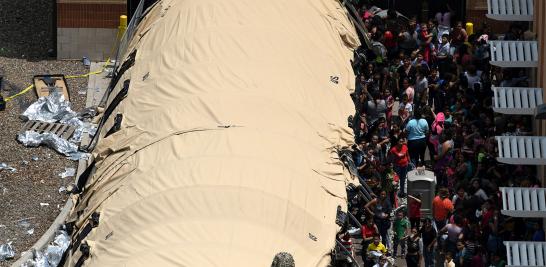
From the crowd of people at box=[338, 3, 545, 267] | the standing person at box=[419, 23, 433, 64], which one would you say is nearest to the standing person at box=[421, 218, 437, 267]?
the crowd of people at box=[338, 3, 545, 267]

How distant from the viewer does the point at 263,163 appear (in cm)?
3753

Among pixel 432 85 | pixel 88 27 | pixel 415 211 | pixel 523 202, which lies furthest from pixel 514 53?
pixel 88 27

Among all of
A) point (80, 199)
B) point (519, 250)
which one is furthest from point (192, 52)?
point (519, 250)

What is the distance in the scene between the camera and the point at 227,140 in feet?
125

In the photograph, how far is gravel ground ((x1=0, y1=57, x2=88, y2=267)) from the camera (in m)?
46.3

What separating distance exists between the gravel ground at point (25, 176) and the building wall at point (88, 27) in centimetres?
93

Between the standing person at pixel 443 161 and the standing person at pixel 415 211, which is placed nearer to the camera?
the standing person at pixel 415 211

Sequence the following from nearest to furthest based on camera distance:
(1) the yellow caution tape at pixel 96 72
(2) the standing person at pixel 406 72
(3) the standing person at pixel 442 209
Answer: (3) the standing person at pixel 442 209 < (2) the standing person at pixel 406 72 < (1) the yellow caution tape at pixel 96 72

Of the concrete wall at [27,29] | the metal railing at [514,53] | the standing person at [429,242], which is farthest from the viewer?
the concrete wall at [27,29]

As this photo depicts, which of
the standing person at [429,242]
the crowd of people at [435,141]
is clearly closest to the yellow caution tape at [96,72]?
the crowd of people at [435,141]

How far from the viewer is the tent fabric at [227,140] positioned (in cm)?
3497

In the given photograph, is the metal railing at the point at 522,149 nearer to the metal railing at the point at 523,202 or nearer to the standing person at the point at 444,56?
the metal railing at the point at 523,202

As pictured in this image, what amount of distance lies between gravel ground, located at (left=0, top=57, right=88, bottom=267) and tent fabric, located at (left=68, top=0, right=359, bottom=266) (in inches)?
151

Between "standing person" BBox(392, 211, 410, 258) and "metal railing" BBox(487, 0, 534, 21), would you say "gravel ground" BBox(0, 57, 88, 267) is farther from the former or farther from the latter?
"metal railing" BBox(487, 0, 534, 21)
